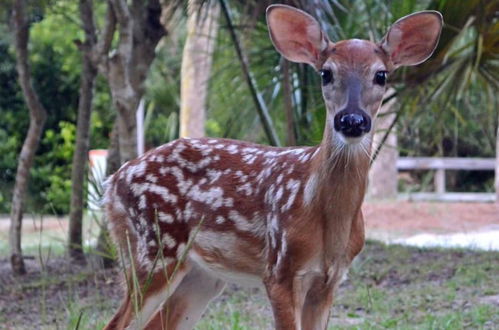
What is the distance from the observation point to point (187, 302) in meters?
5.36

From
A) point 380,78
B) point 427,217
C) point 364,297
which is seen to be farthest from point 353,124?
point 427,217

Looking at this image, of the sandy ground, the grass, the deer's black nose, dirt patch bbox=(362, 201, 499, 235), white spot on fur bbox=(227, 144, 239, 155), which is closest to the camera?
the deer's black nose

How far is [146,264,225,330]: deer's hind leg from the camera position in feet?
17.5

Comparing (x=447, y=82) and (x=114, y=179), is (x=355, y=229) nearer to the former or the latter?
(x=114, y=179)

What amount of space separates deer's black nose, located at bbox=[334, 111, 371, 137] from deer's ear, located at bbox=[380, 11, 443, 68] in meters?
0.66

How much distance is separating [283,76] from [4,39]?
946cm

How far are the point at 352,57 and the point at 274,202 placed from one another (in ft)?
2.57

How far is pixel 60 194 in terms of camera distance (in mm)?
15766

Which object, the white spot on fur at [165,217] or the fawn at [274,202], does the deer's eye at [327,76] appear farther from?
the white spot on fur at [165,217]

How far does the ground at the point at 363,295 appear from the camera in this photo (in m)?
6.32

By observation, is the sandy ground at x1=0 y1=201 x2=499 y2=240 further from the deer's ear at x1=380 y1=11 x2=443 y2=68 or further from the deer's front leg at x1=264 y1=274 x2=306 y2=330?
the deer's front leg at x1=264 y1=274 x2=306 y2=330

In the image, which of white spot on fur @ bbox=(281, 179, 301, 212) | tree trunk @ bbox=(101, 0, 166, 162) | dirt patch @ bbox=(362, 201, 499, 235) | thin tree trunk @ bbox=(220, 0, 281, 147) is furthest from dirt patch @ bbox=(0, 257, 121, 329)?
dirt patch @ bbox=(362, 201, 499, 235)

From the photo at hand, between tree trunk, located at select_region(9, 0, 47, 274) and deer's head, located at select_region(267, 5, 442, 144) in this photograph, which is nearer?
deer's head, located at select_region(267, 5, 442, 144)

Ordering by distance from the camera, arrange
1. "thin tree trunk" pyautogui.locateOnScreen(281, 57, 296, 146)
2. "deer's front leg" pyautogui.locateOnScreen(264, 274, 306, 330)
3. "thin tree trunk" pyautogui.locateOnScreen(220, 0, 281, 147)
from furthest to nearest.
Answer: "thin tree trunk" pyautogui.locateOnScreen(220, 0, 281, 147), "thin tree trunk" pyautogui.locateOnScreen(281, 57, 296, 146), "deer's front leg" pyautogui.locateOnScreen(264, 274, 306, 330)
